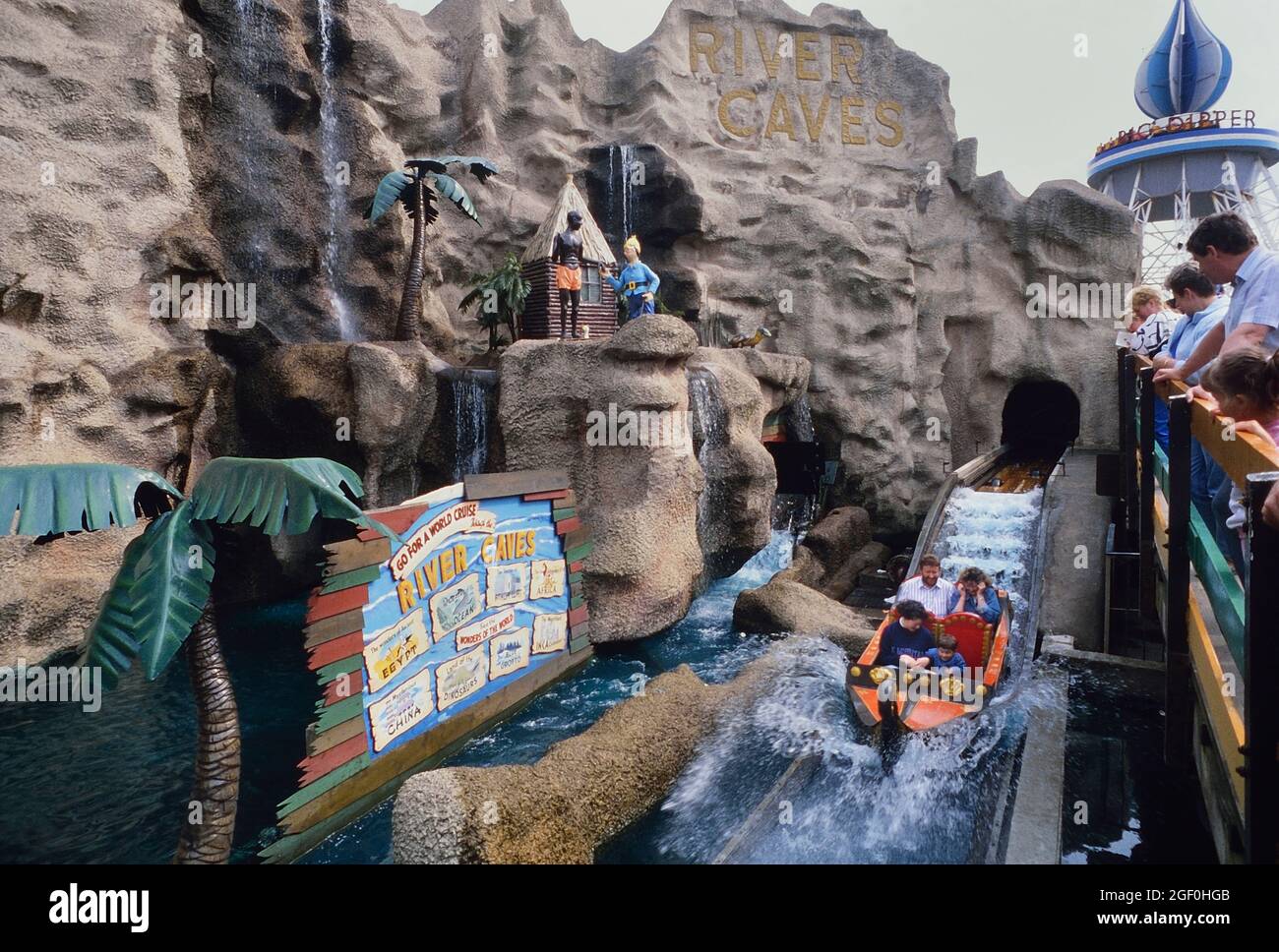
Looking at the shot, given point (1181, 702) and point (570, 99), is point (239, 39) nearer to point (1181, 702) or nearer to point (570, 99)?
Answer: point (570, 99)

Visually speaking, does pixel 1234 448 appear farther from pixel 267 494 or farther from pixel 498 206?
pixel 498 206

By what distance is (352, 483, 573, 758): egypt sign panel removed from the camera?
18.9 feet

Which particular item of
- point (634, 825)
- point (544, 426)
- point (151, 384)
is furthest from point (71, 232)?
point (634, 825)

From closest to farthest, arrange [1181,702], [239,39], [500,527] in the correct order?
[1181,702] < [500,527] < [239,39]

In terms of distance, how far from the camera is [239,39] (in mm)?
11977

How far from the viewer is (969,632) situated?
24.6 feet

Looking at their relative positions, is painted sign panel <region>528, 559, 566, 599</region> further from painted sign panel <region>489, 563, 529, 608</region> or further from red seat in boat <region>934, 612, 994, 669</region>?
red seat in boat <region>934, 612, 994, 669</region>

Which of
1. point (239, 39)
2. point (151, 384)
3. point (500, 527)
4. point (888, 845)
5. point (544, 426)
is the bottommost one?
point (888, 845)

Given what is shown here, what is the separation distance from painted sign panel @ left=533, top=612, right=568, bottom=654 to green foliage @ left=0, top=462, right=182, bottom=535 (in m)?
4.56

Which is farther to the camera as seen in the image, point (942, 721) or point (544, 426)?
point (544, 426)

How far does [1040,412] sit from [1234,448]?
18.8 m

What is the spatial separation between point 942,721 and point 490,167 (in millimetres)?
10599

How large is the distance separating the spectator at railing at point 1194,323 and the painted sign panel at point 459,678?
5260mm

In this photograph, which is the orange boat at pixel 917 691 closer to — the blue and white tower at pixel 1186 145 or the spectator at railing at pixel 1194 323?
the spectator at railing at pixel 1194 323
